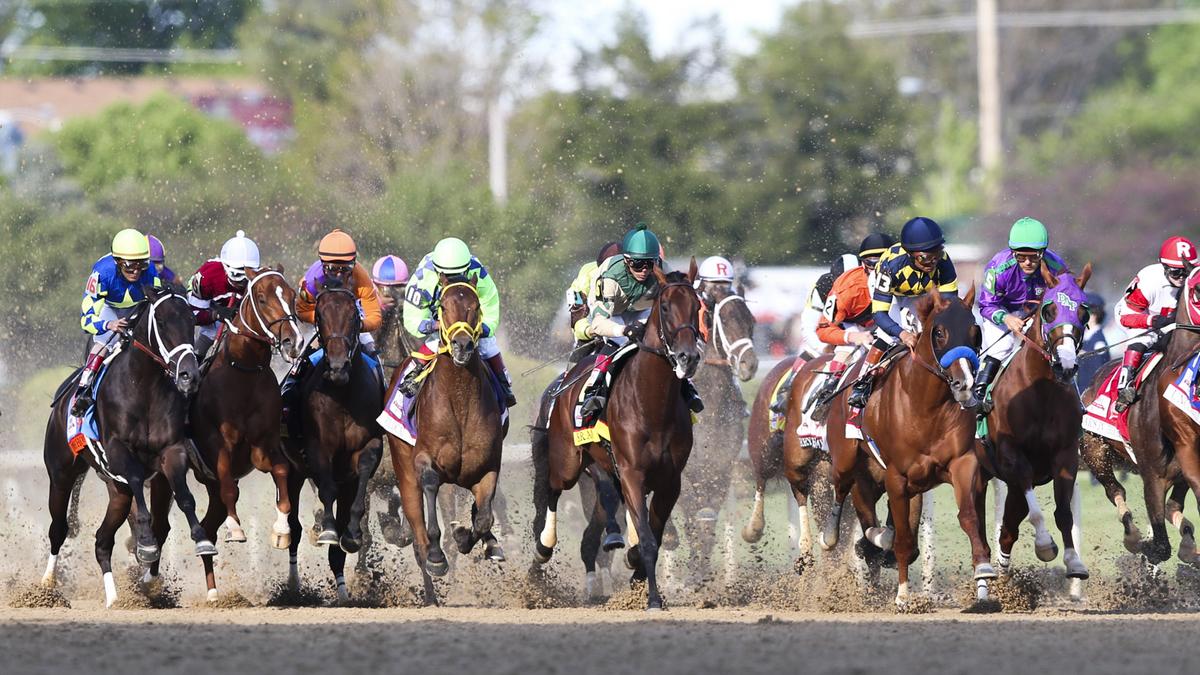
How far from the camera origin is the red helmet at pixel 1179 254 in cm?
1366

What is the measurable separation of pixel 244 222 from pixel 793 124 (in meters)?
14.5

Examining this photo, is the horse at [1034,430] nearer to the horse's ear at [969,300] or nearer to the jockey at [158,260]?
the horse's ear at [969,300]

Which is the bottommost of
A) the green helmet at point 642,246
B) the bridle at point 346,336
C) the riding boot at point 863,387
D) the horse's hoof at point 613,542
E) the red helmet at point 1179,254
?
the horse's hoof at point 613,542

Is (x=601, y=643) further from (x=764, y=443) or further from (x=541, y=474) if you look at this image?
(x=764, y=443)

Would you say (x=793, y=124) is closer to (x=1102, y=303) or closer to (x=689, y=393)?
(x=1102, y=303)

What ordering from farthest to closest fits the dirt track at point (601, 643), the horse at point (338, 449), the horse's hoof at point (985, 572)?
the horse at point (338, 449), the horse's hoof at point (985, 572), the dirt track at point (601, 643)

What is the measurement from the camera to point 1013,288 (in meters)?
13.2

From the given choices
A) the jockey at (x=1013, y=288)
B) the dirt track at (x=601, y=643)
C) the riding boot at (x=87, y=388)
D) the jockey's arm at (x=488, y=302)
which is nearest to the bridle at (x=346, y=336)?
the jockey's arm at (x=488, y=302)

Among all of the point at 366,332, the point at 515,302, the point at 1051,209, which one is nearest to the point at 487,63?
the point at 515,302

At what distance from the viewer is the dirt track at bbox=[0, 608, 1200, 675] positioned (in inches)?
371

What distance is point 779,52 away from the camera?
41.9m

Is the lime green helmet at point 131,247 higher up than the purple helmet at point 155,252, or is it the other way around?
the purple helmet at point 155,252

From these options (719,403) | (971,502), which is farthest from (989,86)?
(971,502)

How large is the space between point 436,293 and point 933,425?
3.40m
